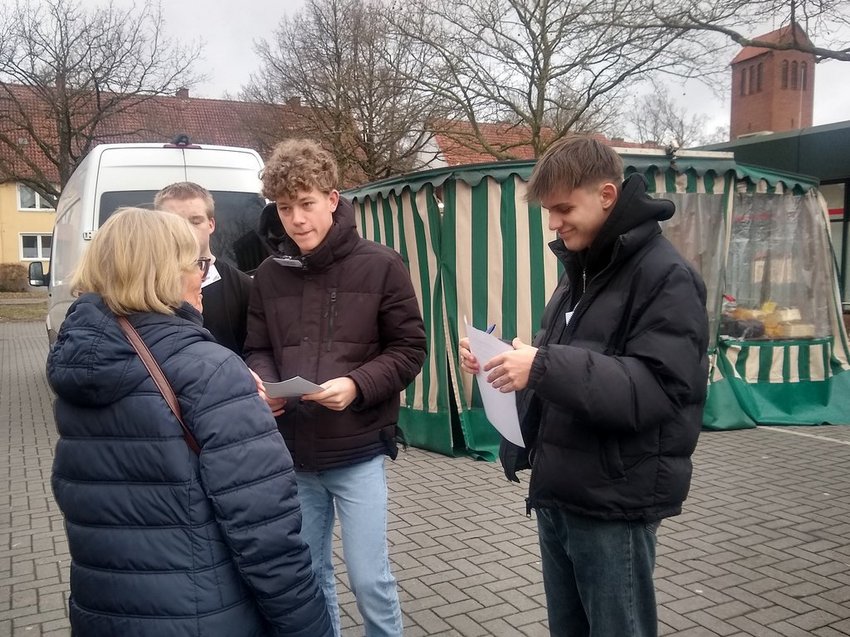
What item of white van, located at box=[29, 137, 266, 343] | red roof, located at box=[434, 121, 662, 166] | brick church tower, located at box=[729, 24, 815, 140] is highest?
brick church tower, located at box=[729, 24, 815, 140]

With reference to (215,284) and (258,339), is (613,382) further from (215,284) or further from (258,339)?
(215,284)

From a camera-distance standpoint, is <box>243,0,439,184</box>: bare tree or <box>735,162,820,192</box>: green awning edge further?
<box>243,0,439,184</box>: bare tree

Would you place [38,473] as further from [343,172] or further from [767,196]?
[343,172]

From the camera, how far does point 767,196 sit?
7.32m

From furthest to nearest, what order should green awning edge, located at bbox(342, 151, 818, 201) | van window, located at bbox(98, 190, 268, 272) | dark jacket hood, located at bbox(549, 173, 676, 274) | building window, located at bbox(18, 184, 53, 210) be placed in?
building window, located at bbox(18, 184, 53, 210), green awning edge, located at bbox(342, 151, 818, 201), van window, located at bbox(98, 190, 268, 272), dark jacket hood, located at bbox(549, 173, 676, 274)

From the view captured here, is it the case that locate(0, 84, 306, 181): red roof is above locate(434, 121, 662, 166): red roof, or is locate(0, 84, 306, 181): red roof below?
above

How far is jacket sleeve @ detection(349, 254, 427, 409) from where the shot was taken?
235cm

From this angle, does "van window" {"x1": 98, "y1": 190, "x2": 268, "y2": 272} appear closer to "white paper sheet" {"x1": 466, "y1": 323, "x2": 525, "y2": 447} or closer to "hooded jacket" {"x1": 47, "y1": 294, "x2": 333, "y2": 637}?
"white paper sheet" {"x1": 466, "y1": 323, "x2": 525, "y2": 447}

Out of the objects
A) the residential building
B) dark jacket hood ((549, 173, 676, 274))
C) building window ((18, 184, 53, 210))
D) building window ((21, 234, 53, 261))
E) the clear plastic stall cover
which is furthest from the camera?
building window ((21, 234, 53, 261))

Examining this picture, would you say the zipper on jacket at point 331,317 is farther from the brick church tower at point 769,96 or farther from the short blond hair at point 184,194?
the brick church tower at point 769,96

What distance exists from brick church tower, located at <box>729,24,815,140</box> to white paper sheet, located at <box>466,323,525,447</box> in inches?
1603

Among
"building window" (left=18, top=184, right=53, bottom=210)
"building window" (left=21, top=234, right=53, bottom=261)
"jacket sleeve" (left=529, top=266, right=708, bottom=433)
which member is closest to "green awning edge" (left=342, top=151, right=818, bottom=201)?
"jacket sleeve" (left=529, top=266, right=708, bottom=433)

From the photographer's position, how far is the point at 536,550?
4.34 metres

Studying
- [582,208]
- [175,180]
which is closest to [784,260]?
[175,180]
